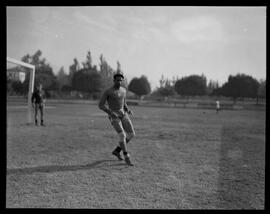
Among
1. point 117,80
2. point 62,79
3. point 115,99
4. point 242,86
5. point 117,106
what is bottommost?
point 117,106

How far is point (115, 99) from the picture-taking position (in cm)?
471

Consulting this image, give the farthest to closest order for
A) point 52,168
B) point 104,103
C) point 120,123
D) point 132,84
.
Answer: point 132,84, point 120,123, point 104,103, point 52,168

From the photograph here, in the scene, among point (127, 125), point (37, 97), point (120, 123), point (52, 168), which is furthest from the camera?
point (37, 97)

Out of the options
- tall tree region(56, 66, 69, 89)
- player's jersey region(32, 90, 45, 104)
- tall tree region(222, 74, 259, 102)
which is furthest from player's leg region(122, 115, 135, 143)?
tall tree region(56, 66, 69, 89)

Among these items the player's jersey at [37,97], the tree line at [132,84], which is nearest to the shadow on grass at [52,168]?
the player's jersey at [37,97]

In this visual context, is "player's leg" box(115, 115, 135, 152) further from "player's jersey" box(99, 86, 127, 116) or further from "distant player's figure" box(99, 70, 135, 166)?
"player's jersey" box(99, 86, 127, 116)

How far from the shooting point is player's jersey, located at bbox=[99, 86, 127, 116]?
4629 mm

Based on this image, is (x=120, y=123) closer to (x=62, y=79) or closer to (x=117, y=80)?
(x=117, y=80)

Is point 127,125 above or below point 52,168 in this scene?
above

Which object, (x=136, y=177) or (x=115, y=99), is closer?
(x=136, y=177)

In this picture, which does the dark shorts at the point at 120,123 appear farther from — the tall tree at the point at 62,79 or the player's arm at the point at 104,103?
the tall tree at the point at 62,79

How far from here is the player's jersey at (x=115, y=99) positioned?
4.63 metres

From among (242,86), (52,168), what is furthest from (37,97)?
(242,86)
